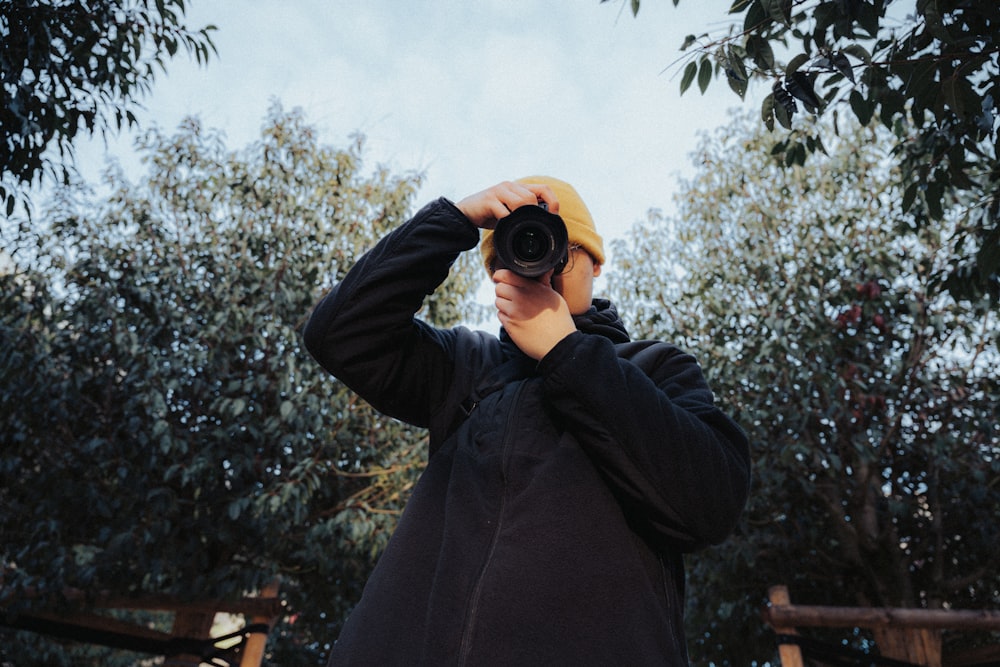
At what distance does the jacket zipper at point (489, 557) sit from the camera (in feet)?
3.19

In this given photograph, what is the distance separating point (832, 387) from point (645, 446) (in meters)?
5.52

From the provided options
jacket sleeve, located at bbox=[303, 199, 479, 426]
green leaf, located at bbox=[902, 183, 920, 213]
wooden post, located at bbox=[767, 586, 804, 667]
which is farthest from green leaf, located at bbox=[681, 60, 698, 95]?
wooden post, located at bbox=[767, 586, 804, 667]

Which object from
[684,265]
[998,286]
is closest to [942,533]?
[684,265]

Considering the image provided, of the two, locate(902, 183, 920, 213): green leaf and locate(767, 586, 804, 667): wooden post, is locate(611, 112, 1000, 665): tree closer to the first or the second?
locate(767, 586, 804, 667): wooden post

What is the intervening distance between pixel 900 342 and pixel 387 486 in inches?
183

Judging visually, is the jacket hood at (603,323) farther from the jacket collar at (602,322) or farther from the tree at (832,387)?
the tree at (832,387)

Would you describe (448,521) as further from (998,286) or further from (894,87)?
(998,286)

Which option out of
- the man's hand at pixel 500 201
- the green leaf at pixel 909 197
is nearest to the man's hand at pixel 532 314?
the man's hand at pixel 500 201

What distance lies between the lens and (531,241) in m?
1.20

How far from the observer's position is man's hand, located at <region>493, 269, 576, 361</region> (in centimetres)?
117

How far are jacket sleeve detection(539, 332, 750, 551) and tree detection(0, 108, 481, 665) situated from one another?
4498 mm

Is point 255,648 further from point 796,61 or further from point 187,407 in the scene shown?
point 796,61

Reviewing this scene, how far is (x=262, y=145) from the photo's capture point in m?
6.65

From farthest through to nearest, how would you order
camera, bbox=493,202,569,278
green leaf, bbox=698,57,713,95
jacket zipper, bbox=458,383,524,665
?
green leaf, bbox=698,57,713,95 < camera, bbox=493,202,569,278 < jacket zipper, bbox=458,383,524,665
